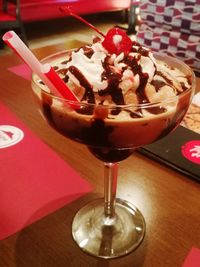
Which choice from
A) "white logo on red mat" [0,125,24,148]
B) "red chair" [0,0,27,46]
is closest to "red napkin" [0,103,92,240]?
"white logo on red mat" [0,125,24,148]

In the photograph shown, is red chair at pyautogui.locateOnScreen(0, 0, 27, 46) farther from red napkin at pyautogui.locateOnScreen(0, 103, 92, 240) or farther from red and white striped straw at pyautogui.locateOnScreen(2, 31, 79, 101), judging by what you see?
red and white striped straw at pyautogui.locateOnScreen(2, 31, 79, 101)

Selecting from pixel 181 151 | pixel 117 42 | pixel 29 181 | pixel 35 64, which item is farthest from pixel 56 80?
pixel 181 151

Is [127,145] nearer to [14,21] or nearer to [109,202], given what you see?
[109,202]

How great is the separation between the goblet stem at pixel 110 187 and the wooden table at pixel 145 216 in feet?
0.17

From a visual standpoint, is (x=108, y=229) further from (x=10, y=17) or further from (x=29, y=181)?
(x=10, y=17)

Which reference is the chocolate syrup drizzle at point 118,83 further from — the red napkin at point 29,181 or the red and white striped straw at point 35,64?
the red napkin at point 29,181

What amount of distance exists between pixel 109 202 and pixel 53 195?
0.13 metres

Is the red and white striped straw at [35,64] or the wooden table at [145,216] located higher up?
the red and white striped straw at [35,64]

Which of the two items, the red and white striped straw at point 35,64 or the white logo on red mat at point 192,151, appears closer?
the red and white striped straw at point 35,64

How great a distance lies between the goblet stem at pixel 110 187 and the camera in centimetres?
69

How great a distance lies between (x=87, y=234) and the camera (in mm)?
668

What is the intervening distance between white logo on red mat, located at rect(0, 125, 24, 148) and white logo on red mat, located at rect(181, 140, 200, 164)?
0.44 meters

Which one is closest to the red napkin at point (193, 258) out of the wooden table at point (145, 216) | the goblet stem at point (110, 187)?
the wooden table at point (145, 216)

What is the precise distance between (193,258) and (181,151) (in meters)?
0.31
